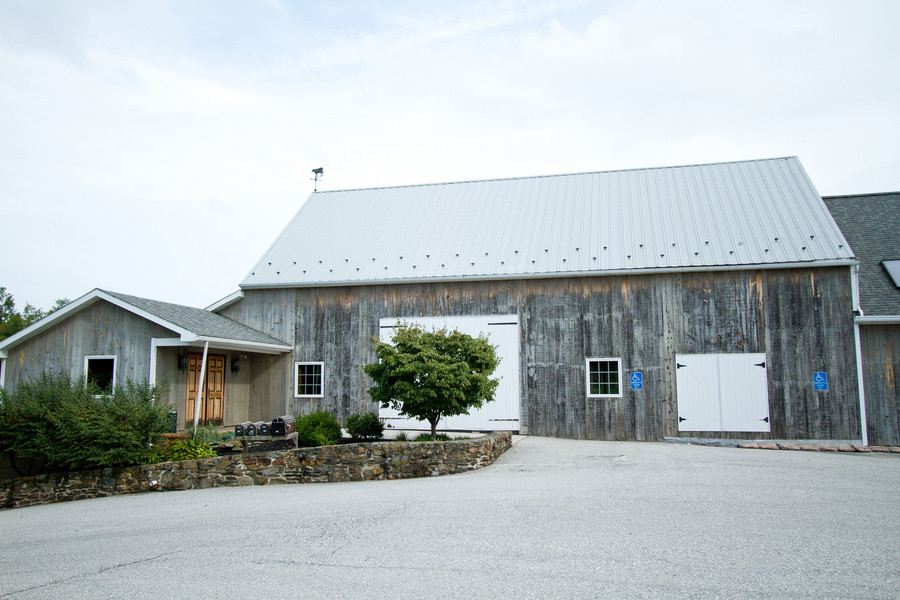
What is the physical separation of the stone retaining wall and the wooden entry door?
3.66m

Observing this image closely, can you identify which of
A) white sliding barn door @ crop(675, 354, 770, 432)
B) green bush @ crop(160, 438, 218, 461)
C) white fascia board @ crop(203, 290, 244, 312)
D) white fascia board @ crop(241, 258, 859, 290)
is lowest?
green bush @ crop(160, 438, 218, 461)

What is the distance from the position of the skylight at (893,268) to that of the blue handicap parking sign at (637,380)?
21.0 ft

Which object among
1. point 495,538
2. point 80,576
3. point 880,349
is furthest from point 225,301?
point 880,349

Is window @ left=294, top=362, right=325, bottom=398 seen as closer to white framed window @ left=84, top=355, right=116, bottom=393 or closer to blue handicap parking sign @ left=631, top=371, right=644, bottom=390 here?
white framed window @ left=84, top=355, right=116, bottom=393

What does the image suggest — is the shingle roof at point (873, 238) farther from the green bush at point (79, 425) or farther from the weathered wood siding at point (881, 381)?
the green bush at point (79, 425)

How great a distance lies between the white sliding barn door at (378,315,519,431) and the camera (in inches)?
651

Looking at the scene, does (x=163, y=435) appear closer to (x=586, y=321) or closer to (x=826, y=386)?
(x=586, y=321)

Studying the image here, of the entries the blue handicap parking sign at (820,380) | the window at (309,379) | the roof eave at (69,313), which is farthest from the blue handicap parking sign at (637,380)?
the roof eave at (69,313)

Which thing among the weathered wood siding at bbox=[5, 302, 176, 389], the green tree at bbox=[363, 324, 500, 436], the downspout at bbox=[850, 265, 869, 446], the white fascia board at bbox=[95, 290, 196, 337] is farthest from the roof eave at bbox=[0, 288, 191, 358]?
the downspout at bbox=[850, 265, 869, 446]

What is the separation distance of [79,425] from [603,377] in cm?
1125

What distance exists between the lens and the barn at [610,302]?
15.3 m

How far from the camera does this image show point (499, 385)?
54.6ft

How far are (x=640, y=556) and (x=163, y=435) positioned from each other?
958 cm

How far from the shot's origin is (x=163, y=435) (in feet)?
40.8
